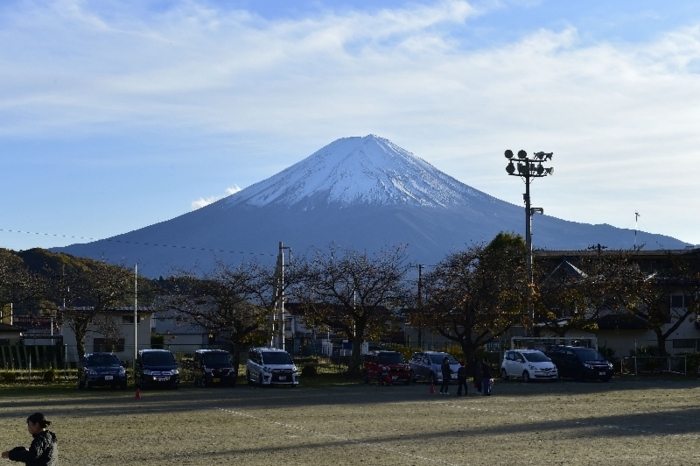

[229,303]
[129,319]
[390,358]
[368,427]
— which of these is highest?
[229,303]

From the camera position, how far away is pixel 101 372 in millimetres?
36281

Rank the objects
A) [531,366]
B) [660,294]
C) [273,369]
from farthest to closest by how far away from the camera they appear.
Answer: [660,294], [531,366], [273,369]

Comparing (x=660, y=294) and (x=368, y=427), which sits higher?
(x=660, y=294)

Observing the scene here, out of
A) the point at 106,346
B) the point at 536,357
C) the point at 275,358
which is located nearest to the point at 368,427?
the point at 275,358

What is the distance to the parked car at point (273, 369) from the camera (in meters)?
37.1

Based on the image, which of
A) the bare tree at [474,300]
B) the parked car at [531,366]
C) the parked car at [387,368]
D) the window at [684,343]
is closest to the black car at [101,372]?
the parked car at [387,368]

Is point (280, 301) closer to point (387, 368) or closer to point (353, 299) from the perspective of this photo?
point (353, 299)

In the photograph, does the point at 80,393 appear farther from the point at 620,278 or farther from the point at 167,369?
the point at 620,278

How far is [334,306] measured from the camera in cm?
4431

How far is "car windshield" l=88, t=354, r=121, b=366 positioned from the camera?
121 feet

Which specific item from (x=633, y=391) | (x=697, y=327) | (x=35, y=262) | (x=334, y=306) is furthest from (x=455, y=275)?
(x=35, y=262)

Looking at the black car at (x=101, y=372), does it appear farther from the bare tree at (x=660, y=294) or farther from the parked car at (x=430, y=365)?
the bare tree at (x=660, y=294)

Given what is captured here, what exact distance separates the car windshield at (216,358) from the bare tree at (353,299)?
6412mm

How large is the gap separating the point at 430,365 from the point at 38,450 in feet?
97.8
